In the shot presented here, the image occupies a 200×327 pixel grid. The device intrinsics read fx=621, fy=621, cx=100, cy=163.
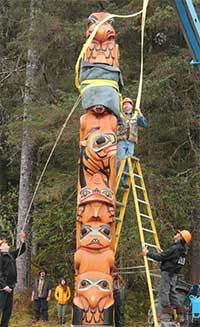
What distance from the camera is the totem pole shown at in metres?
8.50

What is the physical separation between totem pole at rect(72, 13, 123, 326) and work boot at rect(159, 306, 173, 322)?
2.47 ft

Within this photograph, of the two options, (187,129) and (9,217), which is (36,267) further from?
(187,129)

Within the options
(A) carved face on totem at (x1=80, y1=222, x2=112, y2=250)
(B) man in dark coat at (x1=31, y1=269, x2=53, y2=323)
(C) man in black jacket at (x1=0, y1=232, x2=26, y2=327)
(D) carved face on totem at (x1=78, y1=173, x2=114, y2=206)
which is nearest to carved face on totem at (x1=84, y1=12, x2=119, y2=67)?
(D) carved face on totem at (x1=78, y1=173, x2=114, y2=206)

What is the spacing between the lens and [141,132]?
53.3ft

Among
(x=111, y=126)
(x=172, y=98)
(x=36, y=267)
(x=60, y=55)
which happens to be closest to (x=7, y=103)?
(x=60, y=55)

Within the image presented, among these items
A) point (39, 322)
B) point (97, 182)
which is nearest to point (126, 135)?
point (97, 182)

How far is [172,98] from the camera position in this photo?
15867 mm

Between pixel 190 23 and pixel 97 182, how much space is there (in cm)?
287

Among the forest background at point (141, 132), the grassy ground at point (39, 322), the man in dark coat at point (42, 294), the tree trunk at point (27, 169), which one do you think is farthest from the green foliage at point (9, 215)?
the man in dark coat at point (42, 294)

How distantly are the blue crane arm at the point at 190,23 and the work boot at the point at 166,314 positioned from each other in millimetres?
3947

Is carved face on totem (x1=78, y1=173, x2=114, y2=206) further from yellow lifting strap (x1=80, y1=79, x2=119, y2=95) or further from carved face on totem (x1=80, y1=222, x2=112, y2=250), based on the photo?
yellow lifting strap (x1=80, y1=79, x2=119, y2=95)

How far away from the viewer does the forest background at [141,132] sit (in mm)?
15492

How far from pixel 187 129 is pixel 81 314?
8659 mm

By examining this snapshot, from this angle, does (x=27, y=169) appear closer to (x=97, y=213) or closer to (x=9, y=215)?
(x=9, y=215)
